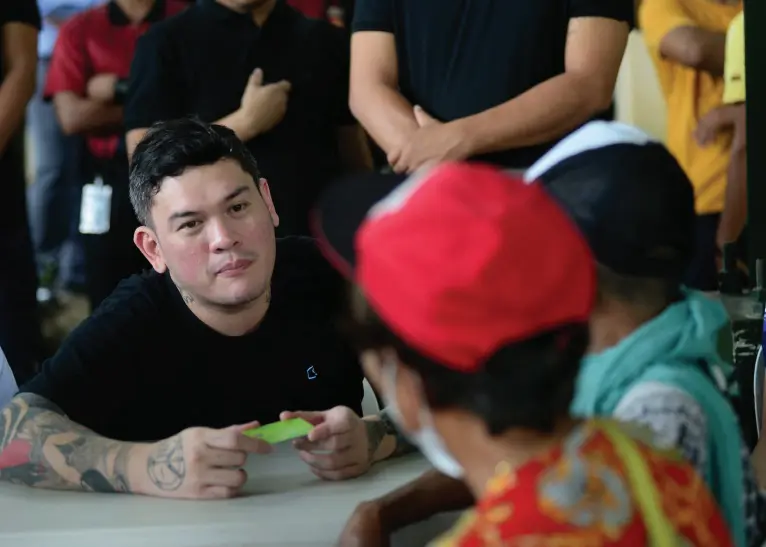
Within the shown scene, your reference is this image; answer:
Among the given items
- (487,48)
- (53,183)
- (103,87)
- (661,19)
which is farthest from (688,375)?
(53,183)

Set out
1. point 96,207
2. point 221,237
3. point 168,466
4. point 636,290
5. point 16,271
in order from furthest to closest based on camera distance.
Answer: point 96,207
point 16,271
point 221,237
point 168,466
point 636,290

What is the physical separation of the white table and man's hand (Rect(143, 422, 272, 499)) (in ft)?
0.04

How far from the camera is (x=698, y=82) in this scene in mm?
2844

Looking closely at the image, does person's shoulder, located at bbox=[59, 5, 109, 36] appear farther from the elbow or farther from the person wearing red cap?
the person wearing red cap

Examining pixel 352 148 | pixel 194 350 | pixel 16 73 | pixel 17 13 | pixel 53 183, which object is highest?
pixel 17 13

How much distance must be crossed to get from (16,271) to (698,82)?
178cm

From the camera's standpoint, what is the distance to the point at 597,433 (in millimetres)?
749

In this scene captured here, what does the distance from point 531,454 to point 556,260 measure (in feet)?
0.46

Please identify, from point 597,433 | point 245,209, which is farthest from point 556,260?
point 245,209

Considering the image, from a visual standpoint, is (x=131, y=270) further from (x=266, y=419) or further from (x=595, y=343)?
(x=595, y=343)

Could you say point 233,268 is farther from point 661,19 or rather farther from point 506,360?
point 661,19

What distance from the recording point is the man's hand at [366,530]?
3.43 ft

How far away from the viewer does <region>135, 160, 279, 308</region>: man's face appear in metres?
1.52

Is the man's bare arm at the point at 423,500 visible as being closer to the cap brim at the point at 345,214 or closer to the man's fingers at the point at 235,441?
the man's fingers at the point at 235,441
